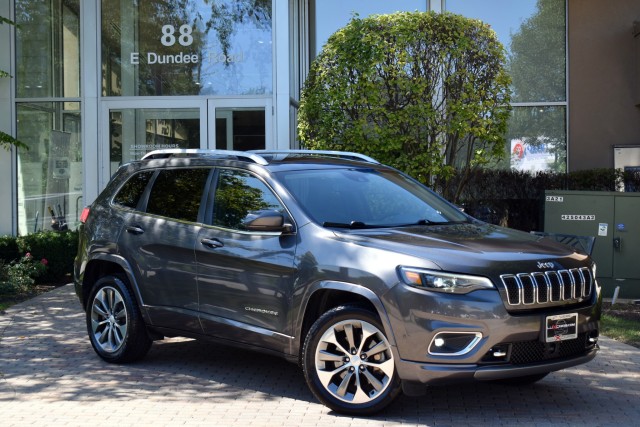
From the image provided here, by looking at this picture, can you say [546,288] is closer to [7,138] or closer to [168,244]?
[168,244]

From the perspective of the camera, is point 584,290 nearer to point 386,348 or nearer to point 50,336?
point 386,348

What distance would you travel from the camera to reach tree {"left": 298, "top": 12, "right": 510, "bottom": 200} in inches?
459

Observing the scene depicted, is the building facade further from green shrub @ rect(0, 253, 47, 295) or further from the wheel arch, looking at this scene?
the wheel arch

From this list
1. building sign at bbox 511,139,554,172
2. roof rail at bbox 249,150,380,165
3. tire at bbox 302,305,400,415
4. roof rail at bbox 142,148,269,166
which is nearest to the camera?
tire at bbox 302,305,400,415

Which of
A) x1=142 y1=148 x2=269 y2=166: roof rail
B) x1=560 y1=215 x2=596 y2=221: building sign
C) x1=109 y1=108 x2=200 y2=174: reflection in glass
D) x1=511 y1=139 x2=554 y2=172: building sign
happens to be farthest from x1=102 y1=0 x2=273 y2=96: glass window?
x1=142 y1=148 x2=269 y2=166: roof rail

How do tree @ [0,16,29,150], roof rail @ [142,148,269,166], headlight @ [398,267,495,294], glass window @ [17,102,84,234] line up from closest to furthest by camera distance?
1. headlight @ [398,267,495,294]
2. roof rail @ [142,148,269,166]
3. tree @ [0,16,29,150]
4. glass window @ [17,102,84,234]

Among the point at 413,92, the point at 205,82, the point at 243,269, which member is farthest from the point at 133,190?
the point at 205,82

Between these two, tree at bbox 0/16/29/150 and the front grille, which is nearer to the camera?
the front grille

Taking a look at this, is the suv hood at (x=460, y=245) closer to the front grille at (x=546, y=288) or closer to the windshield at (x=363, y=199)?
the front grille at (x=546, y=288)

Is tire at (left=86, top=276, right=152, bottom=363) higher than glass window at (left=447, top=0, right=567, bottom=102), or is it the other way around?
glass window at (left=447, top=0, right=567, bottom=102)

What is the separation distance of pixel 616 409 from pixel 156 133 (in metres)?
10.2

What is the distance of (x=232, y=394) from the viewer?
6.57 meters

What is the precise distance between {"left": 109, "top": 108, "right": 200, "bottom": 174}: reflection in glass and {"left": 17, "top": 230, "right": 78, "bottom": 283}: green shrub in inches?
72.3

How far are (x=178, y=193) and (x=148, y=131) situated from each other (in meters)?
7.65
